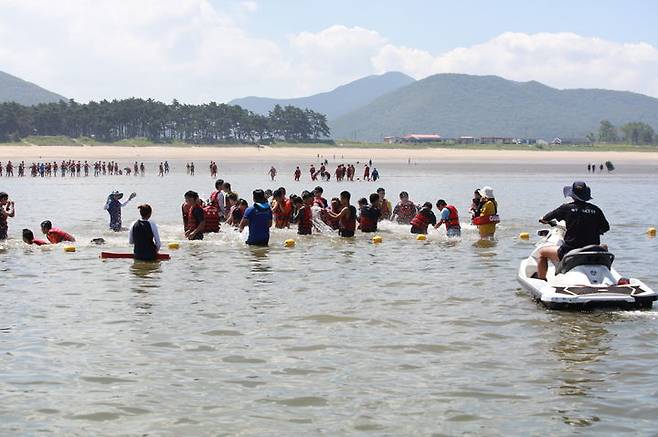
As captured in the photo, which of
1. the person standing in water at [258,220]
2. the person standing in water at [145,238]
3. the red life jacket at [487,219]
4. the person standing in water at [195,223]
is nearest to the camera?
the person standing in water at [145,238]

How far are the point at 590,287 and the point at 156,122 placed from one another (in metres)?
163

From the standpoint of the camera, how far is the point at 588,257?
13.2 meters

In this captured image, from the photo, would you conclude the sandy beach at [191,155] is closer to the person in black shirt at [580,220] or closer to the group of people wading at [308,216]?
the group of people wading at [308,216]

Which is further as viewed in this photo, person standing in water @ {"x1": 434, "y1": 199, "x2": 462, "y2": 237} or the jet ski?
person standing in water @ {"x1": 434, "y1": 199, "x2": 462, "y2": 237}

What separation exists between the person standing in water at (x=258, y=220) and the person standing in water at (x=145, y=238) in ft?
9.86

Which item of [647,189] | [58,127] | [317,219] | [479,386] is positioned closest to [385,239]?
[317,219]

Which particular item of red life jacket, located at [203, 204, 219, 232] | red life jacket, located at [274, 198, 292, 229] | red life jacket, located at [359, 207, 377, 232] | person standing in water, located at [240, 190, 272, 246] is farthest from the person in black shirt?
red life jacket, located at [274, 198, 292, 229]

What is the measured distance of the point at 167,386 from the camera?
31.1 feet

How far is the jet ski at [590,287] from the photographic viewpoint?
1286 centimetres

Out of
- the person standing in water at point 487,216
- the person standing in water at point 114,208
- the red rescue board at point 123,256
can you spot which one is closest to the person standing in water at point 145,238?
the red rescue board at point 123,256

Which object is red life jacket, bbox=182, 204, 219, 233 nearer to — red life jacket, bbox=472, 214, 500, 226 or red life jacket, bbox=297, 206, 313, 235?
red life jacket, bbox=297, 206, 313, 235

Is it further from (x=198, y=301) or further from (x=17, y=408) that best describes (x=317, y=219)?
(x=17, y=408)

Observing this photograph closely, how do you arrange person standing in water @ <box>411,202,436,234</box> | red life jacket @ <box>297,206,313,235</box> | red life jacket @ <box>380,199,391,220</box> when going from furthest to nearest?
red life jacket @ <box>380,199,391,220</box>, person standing in water @ <box>411,202,436,234</box>, red life jacket @ <box>297,206,313,235</box>

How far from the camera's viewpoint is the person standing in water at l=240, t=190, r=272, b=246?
20859mm
